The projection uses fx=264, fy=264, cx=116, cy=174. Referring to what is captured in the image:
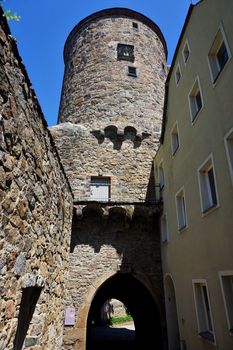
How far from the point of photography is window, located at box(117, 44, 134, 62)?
1349 centimetres

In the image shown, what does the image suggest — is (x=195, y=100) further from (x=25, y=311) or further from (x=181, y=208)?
(x=25, y=311)

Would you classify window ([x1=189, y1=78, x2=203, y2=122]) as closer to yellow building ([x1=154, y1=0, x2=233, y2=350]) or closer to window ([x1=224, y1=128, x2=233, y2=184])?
yellow building ([x1=154, y1=0, x2=233, y2=350])

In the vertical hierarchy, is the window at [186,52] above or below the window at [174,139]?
above

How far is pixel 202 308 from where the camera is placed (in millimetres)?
5922

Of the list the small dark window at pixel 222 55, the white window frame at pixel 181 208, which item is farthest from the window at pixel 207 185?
the small dark window at pixel 222 55

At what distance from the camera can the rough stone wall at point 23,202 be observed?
2.89 metres

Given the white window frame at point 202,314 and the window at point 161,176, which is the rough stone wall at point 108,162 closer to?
the window at point 161,176

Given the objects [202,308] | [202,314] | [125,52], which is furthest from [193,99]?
[125,52]

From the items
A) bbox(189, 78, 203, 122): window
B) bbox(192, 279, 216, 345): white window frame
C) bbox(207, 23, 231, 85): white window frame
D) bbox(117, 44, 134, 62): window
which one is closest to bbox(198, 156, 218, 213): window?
bbox(189, 78, 203, 122): window

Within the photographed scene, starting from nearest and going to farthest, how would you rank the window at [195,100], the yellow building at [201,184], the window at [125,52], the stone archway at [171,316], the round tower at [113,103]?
1. the yellow building at [201,184]
2. the window at [195,100]
3. the stone archway at [171,316]
4. the round tower at [113,103]
5. the window at [125,52]

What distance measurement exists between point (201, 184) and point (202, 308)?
9.11 ft

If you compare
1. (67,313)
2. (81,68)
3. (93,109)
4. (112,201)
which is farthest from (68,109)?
(67,313)

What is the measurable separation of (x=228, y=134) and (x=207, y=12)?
3528mm

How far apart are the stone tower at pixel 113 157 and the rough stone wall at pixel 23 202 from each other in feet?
12.9
